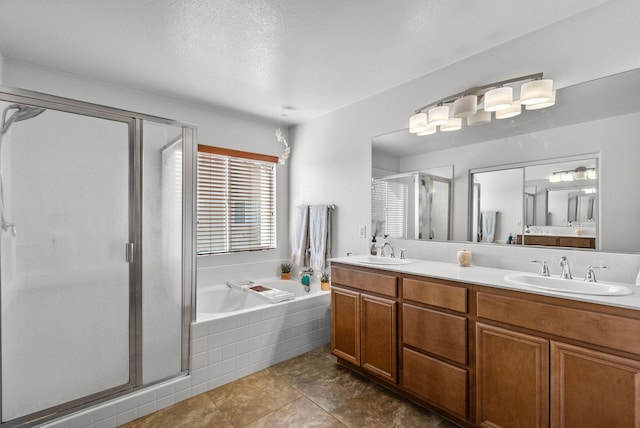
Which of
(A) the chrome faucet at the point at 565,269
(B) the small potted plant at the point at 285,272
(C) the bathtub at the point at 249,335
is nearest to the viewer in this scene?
(A) the chrome faucet at the point at 565,269

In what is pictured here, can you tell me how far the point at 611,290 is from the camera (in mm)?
1503

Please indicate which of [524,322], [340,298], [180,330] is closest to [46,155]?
[180,330]

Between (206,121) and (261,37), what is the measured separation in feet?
5.35

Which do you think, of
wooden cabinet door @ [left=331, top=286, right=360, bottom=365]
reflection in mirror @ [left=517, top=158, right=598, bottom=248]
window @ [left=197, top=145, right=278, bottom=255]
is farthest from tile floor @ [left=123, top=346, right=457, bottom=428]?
window @ [left=197, top=145, right=278, bottom=255]

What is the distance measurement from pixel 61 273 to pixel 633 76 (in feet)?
11.4

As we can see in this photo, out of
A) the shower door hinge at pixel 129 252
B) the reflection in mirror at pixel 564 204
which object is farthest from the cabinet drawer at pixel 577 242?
the shower door hinge at pixel 129 252

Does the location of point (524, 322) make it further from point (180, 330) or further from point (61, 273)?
point (61, 273)

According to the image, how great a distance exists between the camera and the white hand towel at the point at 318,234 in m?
3.46

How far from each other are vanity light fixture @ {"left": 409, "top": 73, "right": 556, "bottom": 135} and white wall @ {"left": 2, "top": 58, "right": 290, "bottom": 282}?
2.04 meters

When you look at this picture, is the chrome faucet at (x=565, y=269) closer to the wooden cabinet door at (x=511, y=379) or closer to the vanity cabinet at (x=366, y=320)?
the wooden cabinet door at (x=511, y=379)

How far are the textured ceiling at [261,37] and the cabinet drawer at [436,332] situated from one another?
1836 millimetres

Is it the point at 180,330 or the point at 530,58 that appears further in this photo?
the point at 180,330

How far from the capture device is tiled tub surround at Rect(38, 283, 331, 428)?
1953mm

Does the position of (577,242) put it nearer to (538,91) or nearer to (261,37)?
(538,91)
